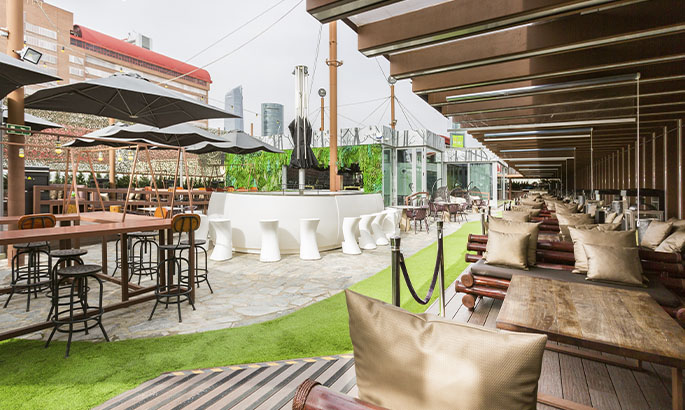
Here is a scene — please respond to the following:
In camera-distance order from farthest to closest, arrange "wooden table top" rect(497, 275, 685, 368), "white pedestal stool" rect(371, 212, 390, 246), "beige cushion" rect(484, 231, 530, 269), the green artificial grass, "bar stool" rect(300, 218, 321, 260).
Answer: "white pedestal stool" rect(371, 212, 390, 246) < "bar stool" rect(300, 218, 321, 260) < "beige cushion" rect(484, 231, 530, 269) < the green artificial grass < "wooden table top" rect(497, 275, 685, 368)

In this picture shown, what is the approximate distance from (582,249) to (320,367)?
288 cm

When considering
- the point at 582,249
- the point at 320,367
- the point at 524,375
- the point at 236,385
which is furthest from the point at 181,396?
the point at 582,249

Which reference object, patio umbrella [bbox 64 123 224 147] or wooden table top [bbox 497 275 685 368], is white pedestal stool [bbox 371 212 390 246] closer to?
patio umbrella [bbox 64 123 224 147]

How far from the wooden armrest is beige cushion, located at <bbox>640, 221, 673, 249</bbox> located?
4.66 meters

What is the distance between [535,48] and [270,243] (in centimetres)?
500

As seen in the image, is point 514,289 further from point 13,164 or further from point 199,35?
point 199,35

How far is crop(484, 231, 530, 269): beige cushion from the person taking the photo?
3.73m

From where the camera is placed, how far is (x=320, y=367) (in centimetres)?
254

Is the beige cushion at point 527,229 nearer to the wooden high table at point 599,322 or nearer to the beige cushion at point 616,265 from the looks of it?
the beige cushion at point 616,265

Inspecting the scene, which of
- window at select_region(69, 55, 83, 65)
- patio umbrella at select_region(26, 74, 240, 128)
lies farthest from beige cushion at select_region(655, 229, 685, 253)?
window at select_region(69, 55, 83, 65)

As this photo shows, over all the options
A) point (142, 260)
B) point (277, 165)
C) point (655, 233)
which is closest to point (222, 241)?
point (142, 260)

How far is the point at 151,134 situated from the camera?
9648mm

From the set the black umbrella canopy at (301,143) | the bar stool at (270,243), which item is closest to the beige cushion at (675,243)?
the bar stool at (270,243)

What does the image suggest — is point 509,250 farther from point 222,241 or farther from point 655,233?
point 222,241
